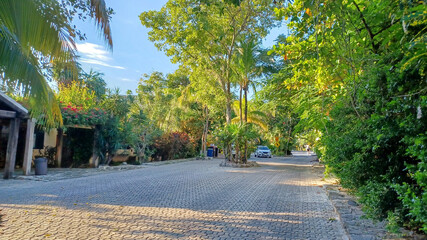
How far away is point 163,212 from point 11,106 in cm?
856

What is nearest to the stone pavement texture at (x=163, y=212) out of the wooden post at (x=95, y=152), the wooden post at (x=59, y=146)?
the wooden post at (x=95, y=152)

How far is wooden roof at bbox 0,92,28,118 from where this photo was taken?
11.5 metres

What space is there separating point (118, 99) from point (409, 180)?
20926 millimetres

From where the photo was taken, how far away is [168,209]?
279 inches

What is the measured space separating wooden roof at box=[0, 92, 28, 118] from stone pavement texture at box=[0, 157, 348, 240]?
2.87 metres

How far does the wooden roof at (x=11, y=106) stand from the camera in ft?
37.7

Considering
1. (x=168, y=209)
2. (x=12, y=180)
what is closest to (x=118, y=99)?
(x=12, y=180)

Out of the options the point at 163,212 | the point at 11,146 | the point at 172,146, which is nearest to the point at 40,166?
the point at 11,146

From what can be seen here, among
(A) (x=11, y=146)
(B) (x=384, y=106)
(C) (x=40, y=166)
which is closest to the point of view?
(B) (x=384, y=106)

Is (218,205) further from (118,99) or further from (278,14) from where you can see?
(118,99)

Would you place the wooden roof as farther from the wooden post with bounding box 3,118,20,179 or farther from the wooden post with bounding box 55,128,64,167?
the wooden post with bounding box 55,128,64,167

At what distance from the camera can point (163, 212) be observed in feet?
22.3

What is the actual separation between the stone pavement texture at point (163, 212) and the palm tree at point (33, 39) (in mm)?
2471

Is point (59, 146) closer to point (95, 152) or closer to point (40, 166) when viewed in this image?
point (95, 152)
